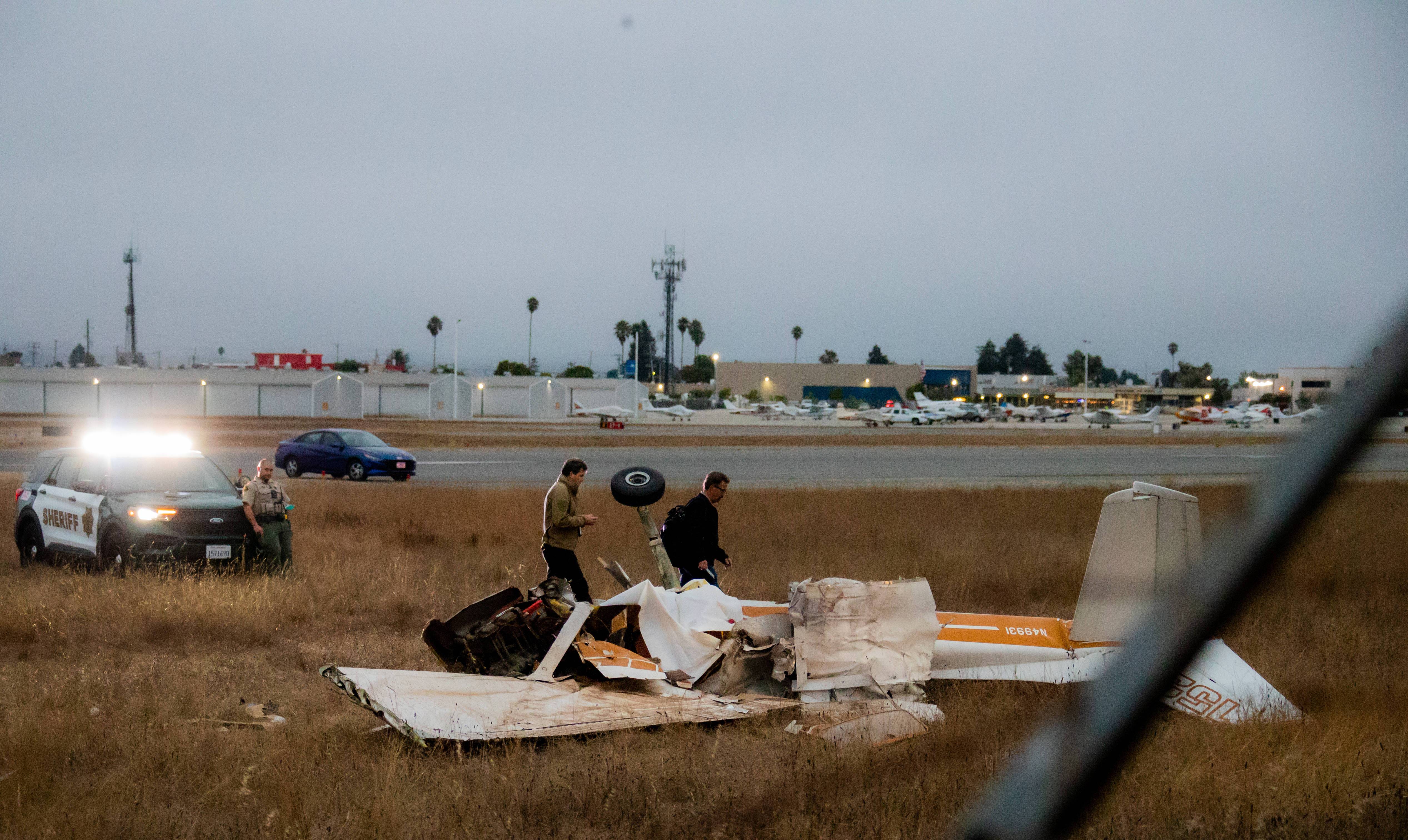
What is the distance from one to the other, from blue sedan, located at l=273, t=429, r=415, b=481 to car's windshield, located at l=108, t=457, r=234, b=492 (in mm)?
13858

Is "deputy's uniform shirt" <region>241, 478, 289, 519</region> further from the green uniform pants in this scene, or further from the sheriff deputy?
the green uniform pants

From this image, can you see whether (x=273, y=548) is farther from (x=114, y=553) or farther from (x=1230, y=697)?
(x=1230, y=697)

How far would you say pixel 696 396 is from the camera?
411 ft

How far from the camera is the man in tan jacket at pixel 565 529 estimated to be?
32.1 ft

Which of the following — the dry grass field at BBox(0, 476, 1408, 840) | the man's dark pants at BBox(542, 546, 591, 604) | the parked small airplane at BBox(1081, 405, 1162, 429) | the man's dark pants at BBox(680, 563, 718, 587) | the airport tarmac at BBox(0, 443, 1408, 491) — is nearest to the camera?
the dry grass field at BBox(0, 476, 1408, 840)

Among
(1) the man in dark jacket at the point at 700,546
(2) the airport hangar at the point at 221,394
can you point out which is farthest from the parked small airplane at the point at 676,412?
(1) the man in dark jacket at the point at 700,546

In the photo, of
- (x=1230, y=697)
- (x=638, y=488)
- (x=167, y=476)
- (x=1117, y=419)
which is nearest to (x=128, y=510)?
(x=167, y=476)

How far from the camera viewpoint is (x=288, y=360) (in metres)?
105

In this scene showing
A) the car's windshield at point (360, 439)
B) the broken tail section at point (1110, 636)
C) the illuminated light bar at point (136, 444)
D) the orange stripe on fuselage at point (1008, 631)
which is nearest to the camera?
the broken tail section at point (1110, 636)

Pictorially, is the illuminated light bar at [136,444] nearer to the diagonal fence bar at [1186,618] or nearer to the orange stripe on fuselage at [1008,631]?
the orange stripe on fuselage at [1008,631]

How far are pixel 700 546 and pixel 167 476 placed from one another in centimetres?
723

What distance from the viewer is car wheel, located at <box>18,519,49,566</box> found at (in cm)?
1268

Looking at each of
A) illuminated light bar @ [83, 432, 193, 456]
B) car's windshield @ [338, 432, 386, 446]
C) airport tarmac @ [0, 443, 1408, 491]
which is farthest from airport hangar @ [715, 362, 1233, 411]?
illuminated light bar @ [83, 432, 193, 456]

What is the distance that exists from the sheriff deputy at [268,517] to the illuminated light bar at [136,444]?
1.80m
